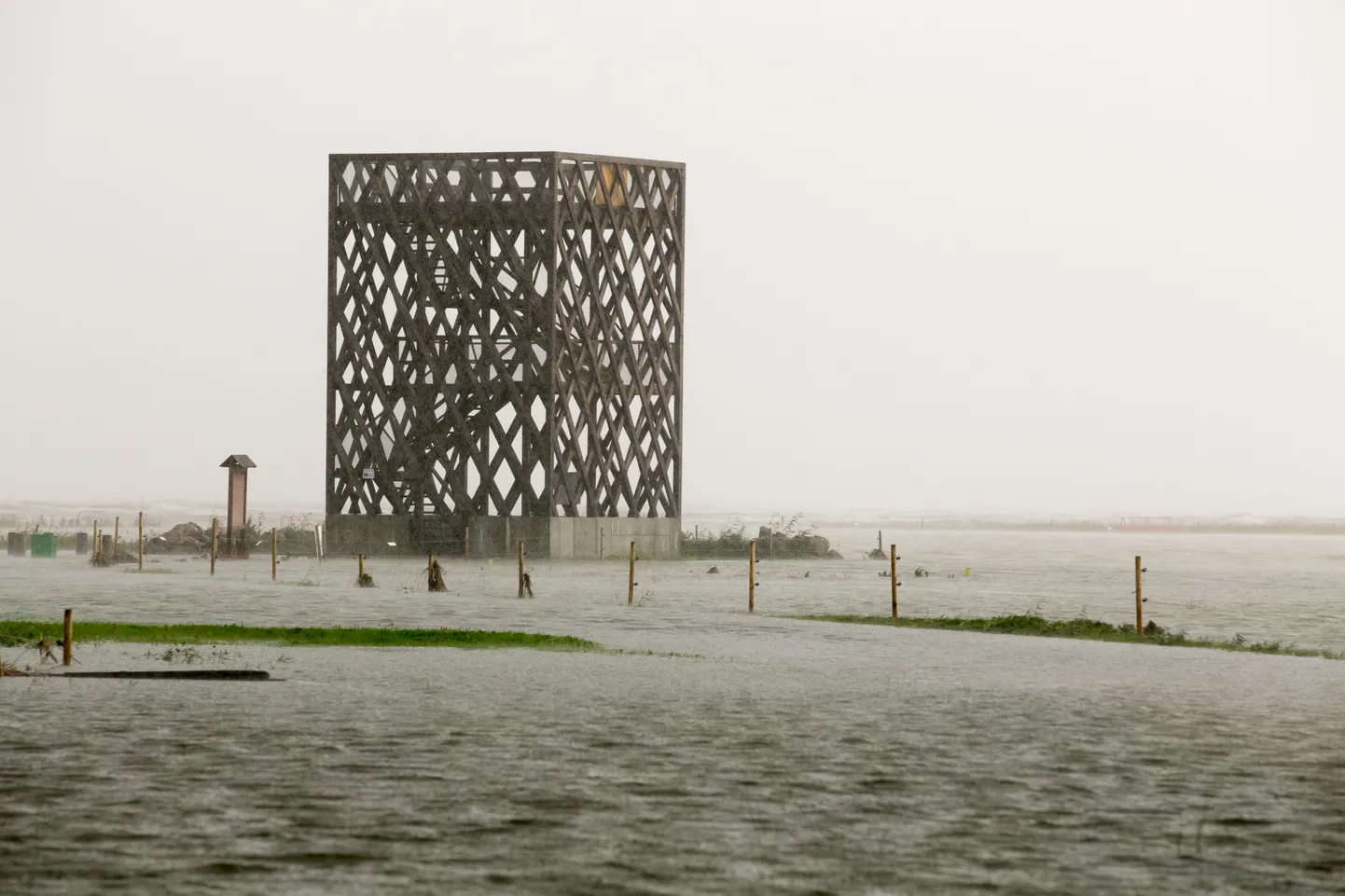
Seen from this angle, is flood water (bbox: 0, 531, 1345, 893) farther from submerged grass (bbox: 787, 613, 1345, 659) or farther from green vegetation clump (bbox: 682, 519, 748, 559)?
green vegetation clump (bbox: 682, 519, 748, 559)

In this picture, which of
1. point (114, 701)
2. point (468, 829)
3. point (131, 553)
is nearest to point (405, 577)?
point (131, 553)

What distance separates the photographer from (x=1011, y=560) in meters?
91.8

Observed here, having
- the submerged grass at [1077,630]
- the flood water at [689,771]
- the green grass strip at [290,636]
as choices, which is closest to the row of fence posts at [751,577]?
the submerged grass at [1077,630]

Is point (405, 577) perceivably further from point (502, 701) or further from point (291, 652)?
point (502, 701)

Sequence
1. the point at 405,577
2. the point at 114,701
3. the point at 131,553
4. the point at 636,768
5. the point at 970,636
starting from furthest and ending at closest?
the point at 131,553
the point at 405,577
the point at 970,636
the point at 114,701
the point at 636,768

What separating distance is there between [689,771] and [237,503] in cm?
5577

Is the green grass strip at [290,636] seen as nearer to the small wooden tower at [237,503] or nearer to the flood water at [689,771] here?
the flood water at [689,771]

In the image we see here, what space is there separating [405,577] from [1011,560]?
4626 centimetres

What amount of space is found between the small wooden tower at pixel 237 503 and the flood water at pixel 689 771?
131 ft

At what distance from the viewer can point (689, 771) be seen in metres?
13.0

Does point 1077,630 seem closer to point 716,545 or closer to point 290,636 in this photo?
point 290,636

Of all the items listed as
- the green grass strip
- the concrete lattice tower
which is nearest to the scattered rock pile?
the concrete lattice tower

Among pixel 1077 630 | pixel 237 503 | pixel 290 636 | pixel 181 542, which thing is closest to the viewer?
pixel 290 636

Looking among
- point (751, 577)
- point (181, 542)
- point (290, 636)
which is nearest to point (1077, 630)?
point (751, 577)
